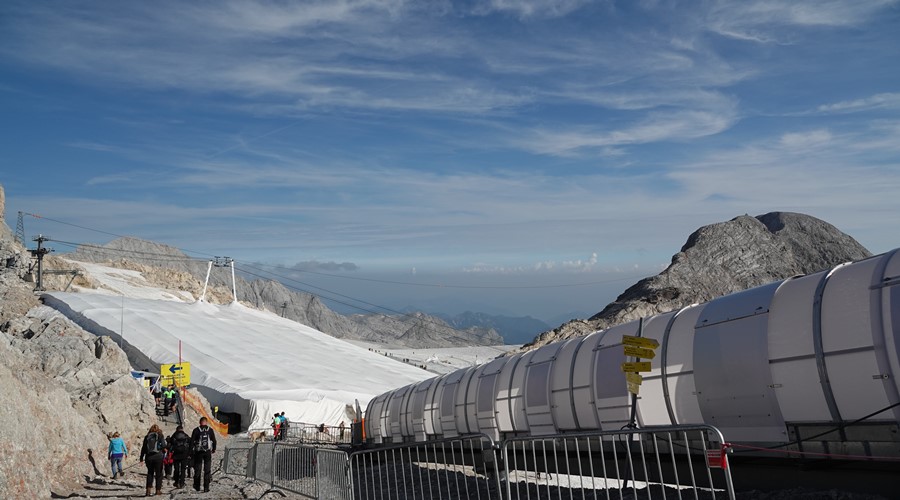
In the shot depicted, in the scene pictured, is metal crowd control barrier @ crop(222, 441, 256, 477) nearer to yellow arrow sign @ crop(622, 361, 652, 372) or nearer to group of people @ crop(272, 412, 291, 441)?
group of people @ crop(272, 412, 291, 441)

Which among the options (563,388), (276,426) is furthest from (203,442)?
(276,426)

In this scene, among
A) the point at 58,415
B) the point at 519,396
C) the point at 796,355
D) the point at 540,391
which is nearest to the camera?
the point at 796,355

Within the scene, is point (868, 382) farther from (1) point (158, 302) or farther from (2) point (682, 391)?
(1) point (158, 302)

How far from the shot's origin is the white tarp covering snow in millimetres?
49750

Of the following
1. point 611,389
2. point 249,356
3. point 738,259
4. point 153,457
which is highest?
point 738,259

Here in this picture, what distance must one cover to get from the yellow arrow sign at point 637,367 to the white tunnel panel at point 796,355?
227 cm

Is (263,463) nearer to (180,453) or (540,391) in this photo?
(180,453)

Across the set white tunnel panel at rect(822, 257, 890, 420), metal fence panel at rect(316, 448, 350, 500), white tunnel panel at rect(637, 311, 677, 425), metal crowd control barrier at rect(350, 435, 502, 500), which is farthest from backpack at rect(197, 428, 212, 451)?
white tunnel panel at rect(822, 257, 890, 420)

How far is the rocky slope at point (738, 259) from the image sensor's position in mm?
60781

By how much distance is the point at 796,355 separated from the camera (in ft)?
32.8

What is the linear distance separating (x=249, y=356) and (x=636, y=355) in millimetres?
53778

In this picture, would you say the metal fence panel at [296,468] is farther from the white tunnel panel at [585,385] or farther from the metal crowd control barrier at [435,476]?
the white tunnel panel at [585,385]

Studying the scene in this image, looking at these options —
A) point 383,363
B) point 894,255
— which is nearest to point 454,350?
point 383,363

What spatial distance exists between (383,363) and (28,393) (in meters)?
53.4
